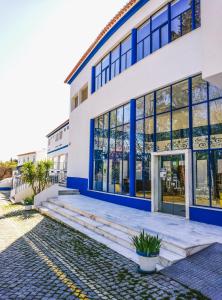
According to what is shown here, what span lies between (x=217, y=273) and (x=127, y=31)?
43.0 feet

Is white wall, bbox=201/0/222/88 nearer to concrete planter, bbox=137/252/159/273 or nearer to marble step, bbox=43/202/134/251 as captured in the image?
concrete planter, bbox=137/252/159/273

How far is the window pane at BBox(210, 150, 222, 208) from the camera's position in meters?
8.67

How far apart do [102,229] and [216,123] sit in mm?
5675

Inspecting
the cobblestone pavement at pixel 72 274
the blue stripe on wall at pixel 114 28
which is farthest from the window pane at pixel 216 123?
the blue stripe on wall at pixel 114 28

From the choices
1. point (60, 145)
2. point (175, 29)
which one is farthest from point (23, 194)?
point (175, 29)

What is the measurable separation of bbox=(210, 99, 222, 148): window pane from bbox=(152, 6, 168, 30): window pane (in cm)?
522

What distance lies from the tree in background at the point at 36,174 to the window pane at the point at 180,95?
35.8ft

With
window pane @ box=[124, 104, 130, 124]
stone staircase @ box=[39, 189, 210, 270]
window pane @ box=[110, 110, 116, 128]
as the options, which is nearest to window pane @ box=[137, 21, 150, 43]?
window pane @ box=[124, 104, 130, 124]

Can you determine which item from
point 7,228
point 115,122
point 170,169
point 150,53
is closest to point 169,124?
point 170,169

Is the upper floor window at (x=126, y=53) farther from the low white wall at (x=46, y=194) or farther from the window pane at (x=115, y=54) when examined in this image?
the low white wall at (x=46, y=194)

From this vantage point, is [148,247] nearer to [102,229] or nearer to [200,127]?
[102,229]

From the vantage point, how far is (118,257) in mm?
6555

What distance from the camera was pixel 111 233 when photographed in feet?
27.0

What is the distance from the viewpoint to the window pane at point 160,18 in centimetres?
1155
